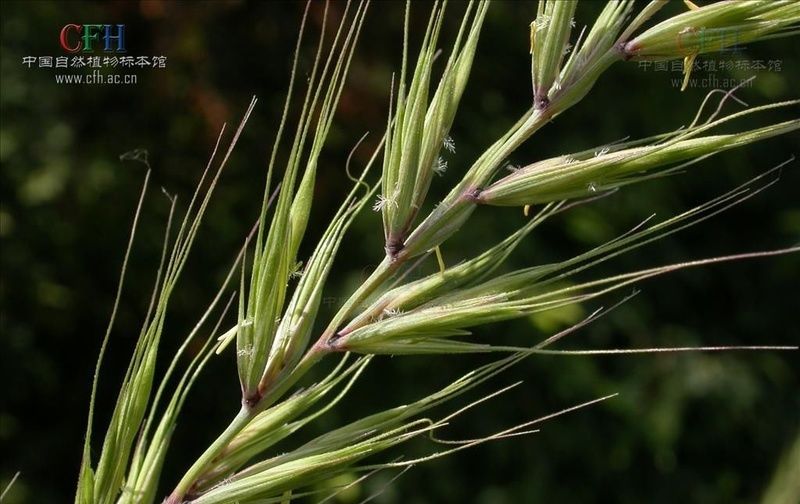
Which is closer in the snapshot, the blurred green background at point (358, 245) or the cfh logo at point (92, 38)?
the cfh logo at point (92, 38)

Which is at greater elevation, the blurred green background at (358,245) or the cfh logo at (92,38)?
the cfh logo at (92,38)

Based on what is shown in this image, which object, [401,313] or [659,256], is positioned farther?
[659,256]

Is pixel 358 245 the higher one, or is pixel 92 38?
pixel 92 38

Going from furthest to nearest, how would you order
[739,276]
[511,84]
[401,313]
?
[739,276] < [511,84] < [401,313]

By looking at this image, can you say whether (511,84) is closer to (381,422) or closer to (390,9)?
(390,9)

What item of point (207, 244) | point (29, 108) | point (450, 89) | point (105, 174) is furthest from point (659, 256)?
point (450, 89)
